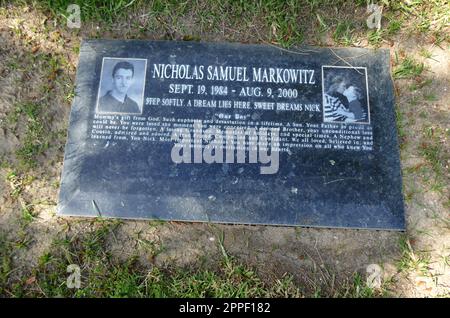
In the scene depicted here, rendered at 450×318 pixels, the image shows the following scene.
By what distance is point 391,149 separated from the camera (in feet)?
7.11

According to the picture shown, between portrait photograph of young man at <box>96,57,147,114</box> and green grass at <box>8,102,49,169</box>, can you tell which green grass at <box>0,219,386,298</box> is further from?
portrait photograph of young man at <box>96,57,147,114</box>

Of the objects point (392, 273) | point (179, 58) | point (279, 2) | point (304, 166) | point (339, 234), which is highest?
point (279, 2)

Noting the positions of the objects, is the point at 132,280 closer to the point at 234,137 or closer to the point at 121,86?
the point at 234,137

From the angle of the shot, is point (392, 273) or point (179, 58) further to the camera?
point (179, 58)

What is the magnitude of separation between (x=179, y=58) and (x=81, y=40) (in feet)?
2.00

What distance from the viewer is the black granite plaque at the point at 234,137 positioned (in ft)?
6.86

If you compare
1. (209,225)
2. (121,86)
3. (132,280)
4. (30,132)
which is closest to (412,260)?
(209,225)

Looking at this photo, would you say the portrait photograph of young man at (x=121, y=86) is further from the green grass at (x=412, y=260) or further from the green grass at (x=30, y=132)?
the green grass at (x=412, y=260)

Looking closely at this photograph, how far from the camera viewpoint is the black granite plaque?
2.09 metres

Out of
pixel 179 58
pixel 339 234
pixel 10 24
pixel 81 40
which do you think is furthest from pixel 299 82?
pixel 10 24

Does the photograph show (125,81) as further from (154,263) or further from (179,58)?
(154,263)

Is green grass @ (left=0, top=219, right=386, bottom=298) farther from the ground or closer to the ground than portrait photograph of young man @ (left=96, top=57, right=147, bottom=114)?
closer to the ground

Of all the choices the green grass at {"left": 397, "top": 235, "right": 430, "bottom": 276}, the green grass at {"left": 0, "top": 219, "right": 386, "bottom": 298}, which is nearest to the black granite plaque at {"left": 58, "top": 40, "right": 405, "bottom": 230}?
the green grass at {"left": 397, "top": 235, "right": 430, "bottom": 276}

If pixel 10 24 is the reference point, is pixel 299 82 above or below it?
below
